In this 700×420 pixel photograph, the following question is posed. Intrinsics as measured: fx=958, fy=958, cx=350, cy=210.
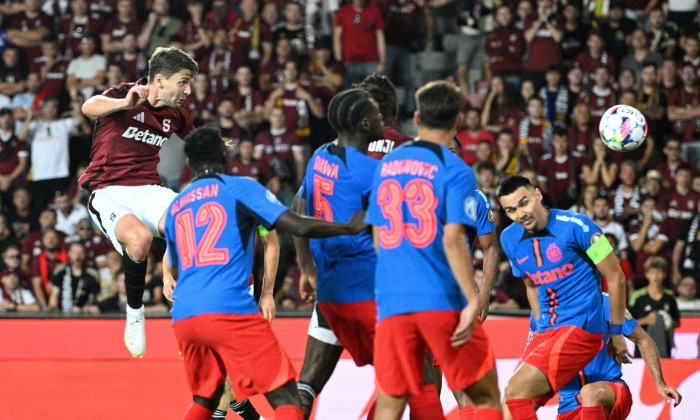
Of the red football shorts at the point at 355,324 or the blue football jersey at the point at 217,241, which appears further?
the red football shorts at the point at 355,324

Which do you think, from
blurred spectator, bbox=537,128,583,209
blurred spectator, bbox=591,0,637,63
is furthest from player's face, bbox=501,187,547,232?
blurred spectator, bbox=591,0,637,63

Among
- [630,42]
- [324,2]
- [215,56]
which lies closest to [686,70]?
[630,42]

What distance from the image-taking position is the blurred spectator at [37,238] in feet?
42.6

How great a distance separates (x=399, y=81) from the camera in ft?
50.2

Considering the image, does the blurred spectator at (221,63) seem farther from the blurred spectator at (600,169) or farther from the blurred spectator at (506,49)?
the blurred spectator at (600,169)

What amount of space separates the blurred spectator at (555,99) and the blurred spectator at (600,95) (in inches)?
9.8

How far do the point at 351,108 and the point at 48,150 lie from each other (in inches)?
377

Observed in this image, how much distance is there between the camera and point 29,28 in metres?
15.6

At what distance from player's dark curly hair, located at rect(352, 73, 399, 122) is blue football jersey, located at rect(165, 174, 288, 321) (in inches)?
48.8

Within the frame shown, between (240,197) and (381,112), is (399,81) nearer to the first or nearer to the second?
(381,112)

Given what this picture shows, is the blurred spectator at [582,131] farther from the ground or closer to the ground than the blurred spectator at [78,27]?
closer to the ground

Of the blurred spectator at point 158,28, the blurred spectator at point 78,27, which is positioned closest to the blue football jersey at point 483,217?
the blurred spectator at point 158,28

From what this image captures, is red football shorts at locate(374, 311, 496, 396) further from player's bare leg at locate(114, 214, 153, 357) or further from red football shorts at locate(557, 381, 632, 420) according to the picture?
player's bare leg at locate(114, 214, 153, 357)

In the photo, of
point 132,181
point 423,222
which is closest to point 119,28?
point 132,181
